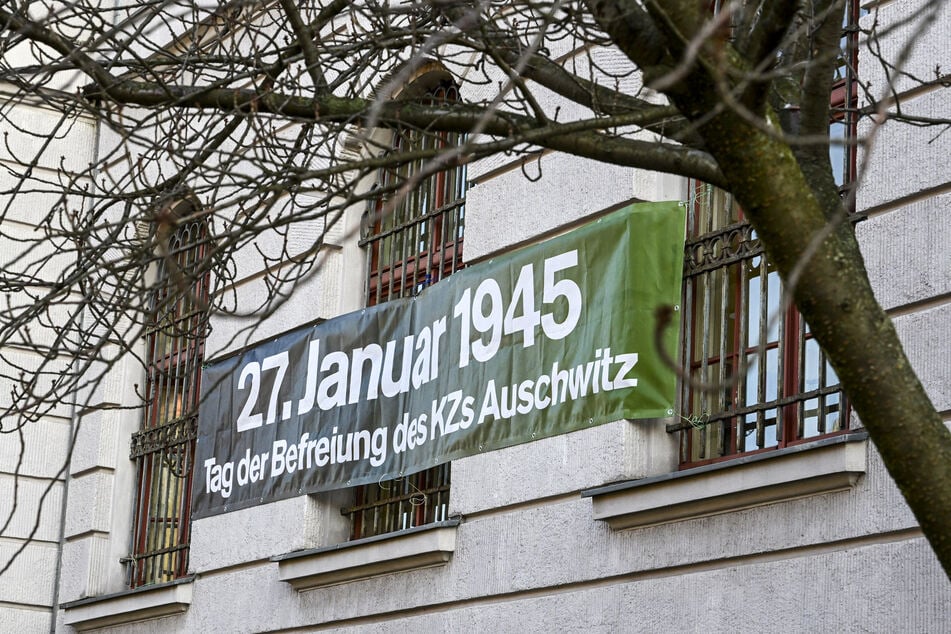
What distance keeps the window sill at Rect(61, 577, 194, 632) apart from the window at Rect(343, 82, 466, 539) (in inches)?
75.4

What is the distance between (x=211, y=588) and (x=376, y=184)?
328 cm

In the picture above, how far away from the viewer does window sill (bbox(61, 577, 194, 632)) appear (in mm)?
12320

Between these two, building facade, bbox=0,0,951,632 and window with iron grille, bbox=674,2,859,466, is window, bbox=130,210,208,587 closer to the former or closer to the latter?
building facade, bbox=0,0,951,632

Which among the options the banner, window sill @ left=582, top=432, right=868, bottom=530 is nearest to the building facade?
window sill @ left=582, top=432, right=868, bottom=530

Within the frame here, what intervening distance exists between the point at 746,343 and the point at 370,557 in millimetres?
3128

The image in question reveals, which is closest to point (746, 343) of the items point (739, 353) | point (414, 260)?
point (739, 353)

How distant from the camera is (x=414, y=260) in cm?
1102

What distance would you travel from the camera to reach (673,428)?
8.61 meters

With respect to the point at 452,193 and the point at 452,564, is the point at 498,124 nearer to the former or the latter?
the point at 452,564

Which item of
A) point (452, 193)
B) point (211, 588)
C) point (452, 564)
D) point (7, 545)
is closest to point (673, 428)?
point (452, 564)

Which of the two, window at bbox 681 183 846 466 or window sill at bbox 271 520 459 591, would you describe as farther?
window sill at bbox 271 520 459 591

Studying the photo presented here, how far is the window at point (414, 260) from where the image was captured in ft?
34.3

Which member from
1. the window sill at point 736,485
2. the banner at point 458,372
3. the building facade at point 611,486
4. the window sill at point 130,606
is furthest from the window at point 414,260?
the window sill at point 736,485

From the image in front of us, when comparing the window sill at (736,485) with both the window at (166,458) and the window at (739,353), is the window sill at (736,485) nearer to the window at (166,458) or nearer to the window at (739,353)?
the window at (739,353)
